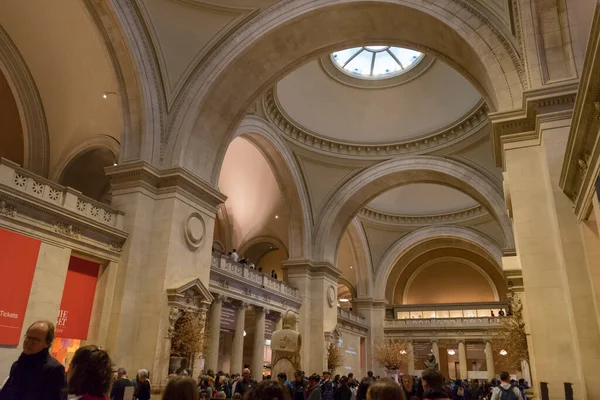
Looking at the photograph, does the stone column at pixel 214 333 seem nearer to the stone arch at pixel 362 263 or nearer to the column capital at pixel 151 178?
the column capital at pixel 151 178

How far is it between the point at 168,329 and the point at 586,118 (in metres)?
9.40

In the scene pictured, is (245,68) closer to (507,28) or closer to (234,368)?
(507,28)

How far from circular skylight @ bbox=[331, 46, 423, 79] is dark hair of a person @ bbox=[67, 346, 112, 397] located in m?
21.0

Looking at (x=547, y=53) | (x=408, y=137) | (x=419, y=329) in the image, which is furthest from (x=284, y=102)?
(x=419, y=329)

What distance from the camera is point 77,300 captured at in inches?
394

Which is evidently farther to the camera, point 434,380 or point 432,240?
point 432,240

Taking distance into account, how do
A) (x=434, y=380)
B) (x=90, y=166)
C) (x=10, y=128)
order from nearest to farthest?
(x=434, y=380), (x=10, y=128), (x=90, y=166)

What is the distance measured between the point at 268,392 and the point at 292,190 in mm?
17917

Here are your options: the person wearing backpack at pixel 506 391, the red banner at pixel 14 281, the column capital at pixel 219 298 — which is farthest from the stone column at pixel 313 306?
the person wearing backpack at pixel 506 391

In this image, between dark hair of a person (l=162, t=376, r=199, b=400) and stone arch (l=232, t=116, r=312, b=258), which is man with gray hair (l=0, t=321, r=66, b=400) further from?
stone arch (l=232, t=116, r=312, b=258)

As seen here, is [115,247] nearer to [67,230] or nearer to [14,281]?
[67,230]

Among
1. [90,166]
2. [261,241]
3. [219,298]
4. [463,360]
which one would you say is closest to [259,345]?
[219,298]

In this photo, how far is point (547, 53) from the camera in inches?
310

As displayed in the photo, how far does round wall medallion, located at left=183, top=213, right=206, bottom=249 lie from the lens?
38.7 feet
